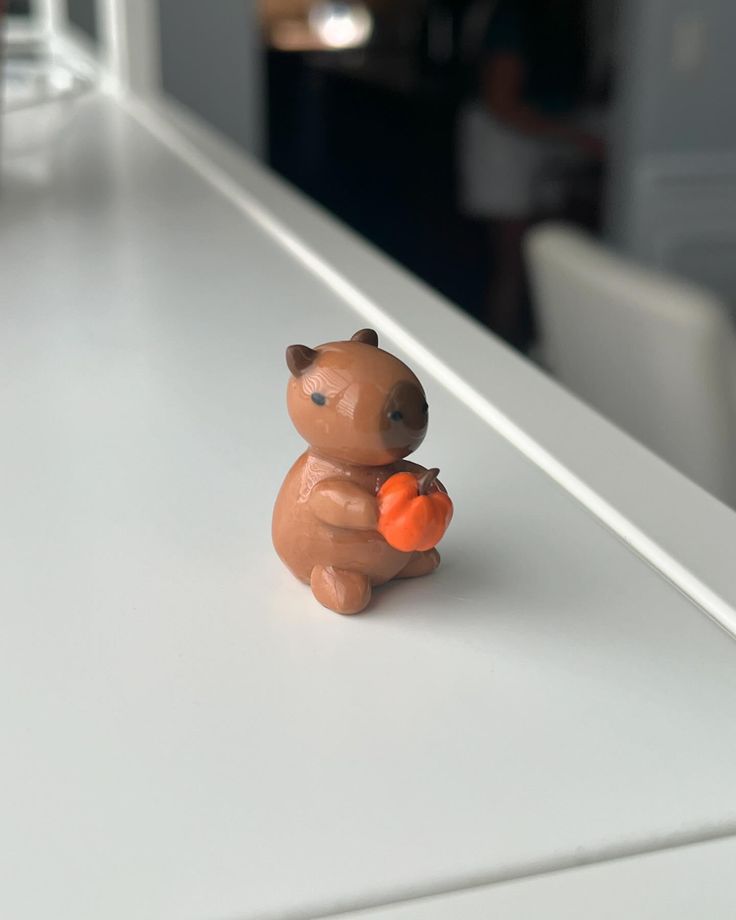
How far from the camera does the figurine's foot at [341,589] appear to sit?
0.42 metres

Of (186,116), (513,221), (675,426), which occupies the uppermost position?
(186,116)

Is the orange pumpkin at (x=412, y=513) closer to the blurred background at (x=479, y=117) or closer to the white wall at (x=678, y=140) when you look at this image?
the blurred background at (x=479, y=117)

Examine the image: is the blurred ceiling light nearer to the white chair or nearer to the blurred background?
the blurred background

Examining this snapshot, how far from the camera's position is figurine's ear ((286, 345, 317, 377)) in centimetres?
42

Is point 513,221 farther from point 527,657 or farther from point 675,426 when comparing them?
point 527,657

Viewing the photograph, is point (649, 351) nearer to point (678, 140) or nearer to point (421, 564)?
point (421, 564)

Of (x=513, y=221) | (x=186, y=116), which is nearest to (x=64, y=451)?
(x=186, y=116)

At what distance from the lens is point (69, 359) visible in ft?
2.33

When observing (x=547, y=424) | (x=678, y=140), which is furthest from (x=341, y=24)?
(x=547, y=424)

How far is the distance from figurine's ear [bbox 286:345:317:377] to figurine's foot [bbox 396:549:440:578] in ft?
0.29

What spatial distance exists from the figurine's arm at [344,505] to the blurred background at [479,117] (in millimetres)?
941

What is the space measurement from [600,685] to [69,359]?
440 mm

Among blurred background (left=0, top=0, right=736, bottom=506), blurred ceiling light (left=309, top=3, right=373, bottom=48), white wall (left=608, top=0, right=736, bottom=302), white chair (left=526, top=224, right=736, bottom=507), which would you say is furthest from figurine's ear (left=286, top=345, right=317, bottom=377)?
blurred ceiling light (left=309, top=3, right=373, bottom=48)

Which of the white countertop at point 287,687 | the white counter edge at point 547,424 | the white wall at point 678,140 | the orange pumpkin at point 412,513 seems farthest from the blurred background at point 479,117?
the orange pumpkin at point 412,513
